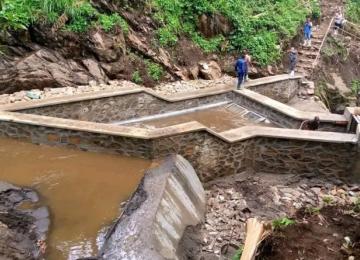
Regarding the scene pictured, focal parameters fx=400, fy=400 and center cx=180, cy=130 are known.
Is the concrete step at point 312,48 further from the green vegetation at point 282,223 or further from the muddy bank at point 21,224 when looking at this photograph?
the muddy bank at point 21,224

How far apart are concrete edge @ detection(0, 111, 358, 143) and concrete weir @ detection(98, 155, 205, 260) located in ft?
3.07

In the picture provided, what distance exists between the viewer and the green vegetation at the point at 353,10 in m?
26.0

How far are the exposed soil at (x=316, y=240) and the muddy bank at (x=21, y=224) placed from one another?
3208 millimetres

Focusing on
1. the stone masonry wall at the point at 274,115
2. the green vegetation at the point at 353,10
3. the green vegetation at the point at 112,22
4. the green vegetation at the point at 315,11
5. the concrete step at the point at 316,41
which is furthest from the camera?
the green vegetation at the point at 353,10

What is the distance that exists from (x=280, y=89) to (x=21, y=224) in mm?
11354

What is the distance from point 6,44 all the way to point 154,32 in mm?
5385

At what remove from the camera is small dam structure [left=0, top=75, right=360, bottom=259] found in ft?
19.5

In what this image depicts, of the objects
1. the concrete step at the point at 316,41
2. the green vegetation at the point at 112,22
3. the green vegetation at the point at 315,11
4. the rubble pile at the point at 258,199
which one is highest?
the green vegetation at the point at 315,11

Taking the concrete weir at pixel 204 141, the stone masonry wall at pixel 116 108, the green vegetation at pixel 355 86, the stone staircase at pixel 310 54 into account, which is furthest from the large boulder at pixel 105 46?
the green vegetation at pixel 355 86

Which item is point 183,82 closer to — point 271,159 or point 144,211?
point 271,159

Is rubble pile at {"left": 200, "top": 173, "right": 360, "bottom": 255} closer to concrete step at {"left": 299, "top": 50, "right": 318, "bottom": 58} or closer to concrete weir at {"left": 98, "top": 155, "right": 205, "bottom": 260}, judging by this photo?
concrete weir at {"left": 98, "top": 155, "right": 205, "bottom": 260}

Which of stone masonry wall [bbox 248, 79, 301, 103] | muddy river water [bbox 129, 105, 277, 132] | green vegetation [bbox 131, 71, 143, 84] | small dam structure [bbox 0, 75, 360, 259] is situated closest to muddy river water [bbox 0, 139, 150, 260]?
small dam structure [bbox 0, 75, 360, 259]

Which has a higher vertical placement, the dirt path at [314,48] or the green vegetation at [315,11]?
the green vegetation at [315,11]

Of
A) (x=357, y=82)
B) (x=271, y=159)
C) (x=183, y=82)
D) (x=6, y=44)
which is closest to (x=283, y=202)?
(x=271, y=159)
